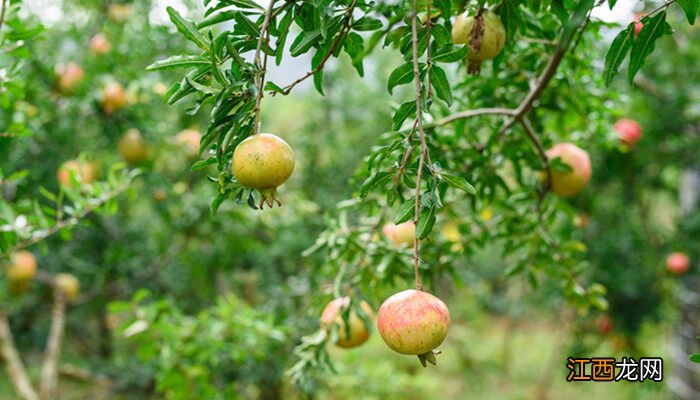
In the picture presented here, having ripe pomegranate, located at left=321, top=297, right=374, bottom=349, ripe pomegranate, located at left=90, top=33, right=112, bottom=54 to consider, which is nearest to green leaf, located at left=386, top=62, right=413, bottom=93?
ripe pomegranate, located at left=321, top=297, right=374, bottom=349

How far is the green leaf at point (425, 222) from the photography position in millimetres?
697

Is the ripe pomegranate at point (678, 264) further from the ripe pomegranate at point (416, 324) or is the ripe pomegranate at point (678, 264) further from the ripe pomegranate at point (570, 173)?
the ripe pomegranate at point (416, 324)

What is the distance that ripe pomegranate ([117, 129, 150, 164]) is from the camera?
99.8 inches

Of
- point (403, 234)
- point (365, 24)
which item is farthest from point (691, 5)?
point (403, 234)

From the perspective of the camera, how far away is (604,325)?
3408 mm

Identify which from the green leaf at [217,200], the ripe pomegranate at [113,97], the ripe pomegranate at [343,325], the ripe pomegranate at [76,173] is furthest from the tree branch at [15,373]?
the green leaf at [217,200]

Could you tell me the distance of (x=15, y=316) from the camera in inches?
122

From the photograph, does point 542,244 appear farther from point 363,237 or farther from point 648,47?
point 648,47

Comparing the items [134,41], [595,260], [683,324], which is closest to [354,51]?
[134,41]

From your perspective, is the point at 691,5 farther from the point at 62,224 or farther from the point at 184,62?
the point at 62,224

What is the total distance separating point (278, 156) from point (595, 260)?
2.99 meters

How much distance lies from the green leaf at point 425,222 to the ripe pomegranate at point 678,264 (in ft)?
9.11

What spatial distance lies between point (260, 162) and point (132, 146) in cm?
203

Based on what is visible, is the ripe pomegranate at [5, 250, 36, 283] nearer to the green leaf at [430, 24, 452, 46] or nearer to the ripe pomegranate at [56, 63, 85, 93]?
the ripe pomegranate at [56, 63, 85, 93]
